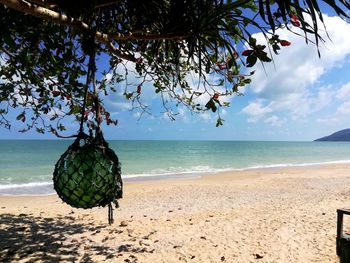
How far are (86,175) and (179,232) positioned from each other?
6.88 m

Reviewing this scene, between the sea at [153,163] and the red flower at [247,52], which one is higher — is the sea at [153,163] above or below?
below

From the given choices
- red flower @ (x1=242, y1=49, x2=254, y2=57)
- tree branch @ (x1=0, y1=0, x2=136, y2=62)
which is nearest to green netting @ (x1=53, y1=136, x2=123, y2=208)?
tree branch @ (x1=0, y1=0, x2=136, y2=62)

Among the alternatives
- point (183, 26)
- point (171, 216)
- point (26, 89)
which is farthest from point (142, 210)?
point (183, 26)

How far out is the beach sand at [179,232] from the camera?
6809 millimetres

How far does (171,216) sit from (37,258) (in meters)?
4.41

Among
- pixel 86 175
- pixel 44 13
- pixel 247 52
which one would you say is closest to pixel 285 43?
pixel 247 52

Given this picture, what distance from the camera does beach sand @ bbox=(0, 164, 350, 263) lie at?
268 inches

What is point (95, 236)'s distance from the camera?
793 centimetres

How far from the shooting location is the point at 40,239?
7621 millimetres

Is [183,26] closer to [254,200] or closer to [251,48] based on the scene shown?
[251,48]

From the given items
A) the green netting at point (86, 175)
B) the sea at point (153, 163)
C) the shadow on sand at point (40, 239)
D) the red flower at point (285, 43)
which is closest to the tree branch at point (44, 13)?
the green netting at point (86, 175)

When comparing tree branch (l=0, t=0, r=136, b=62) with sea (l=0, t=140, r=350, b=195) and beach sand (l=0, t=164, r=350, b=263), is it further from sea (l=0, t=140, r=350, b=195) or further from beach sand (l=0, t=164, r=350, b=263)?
sea (l=0, t=140, r=350, b=195)

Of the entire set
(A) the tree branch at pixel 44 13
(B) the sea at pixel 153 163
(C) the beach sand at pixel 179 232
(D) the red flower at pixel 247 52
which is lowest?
(C) the beach sand at pixel 179 232

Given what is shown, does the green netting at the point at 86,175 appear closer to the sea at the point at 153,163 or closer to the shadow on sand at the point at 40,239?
the shadow on sand at the point at 40,239
